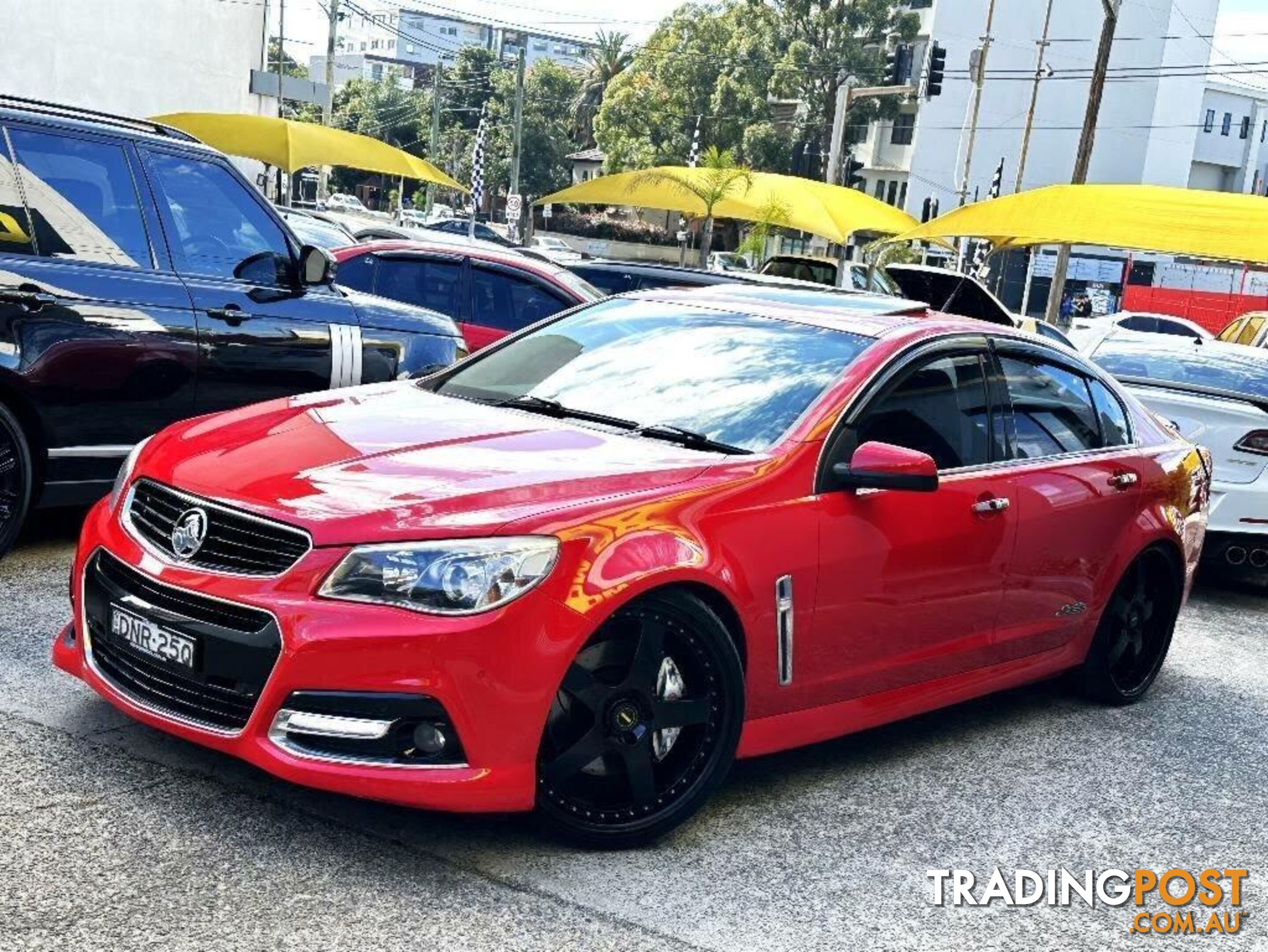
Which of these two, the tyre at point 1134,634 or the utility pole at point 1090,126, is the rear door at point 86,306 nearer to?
the tyre at point 1134,634

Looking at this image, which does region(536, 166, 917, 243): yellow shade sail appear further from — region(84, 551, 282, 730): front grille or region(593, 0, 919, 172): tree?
region(593, 0, 919, 172): tree

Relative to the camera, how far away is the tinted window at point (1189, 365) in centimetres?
996

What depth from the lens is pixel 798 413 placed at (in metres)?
5.01

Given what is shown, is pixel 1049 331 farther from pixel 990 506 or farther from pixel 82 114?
pixel 990 506

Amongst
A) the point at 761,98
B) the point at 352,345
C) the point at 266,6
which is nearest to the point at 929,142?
the point at 761,98

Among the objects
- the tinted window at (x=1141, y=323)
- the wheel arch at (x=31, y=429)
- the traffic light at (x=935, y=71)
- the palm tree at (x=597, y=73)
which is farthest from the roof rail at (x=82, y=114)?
the palm tree at (x=597, y=73)

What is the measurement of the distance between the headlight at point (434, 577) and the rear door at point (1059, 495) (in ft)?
7.53

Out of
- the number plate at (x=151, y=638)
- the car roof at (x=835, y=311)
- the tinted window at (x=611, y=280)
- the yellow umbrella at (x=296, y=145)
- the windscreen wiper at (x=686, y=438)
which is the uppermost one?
the yellow umbrella at (x=296, y=145)

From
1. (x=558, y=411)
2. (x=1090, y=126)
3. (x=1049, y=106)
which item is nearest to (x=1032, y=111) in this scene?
(x=1049, y=106)

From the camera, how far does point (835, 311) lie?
578cm

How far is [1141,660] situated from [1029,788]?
61.9 inches

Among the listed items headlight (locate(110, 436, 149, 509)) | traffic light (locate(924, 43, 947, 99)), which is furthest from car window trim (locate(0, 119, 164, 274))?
traffic light (locate(924, 43, 947, 99))

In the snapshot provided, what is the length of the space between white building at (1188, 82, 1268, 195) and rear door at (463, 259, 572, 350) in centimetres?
6726

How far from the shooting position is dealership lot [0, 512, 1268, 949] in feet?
12.3
